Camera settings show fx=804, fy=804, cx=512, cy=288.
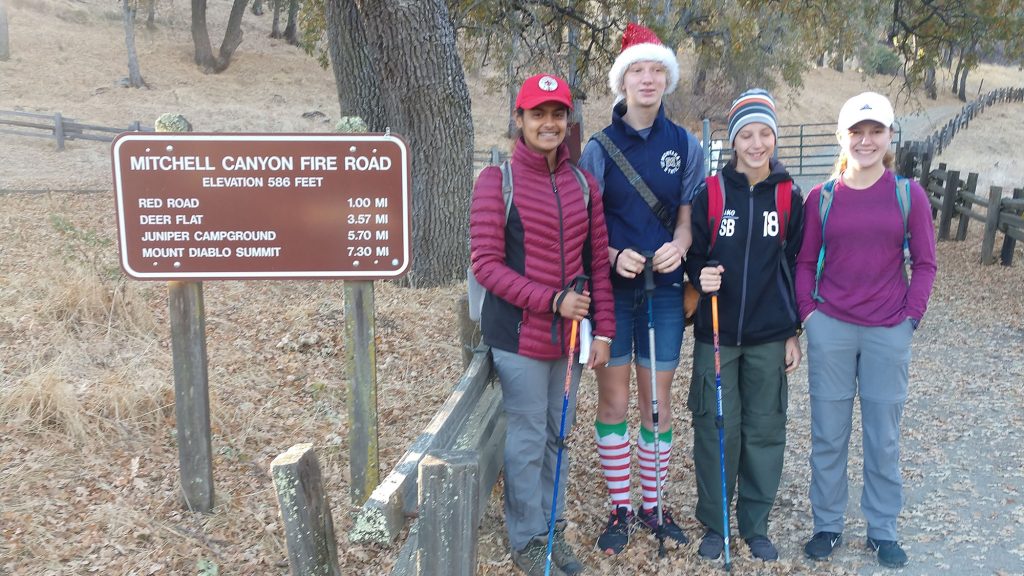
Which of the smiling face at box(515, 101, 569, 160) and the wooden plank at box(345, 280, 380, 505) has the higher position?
the smiling face at box(515, 101, 569, 160)

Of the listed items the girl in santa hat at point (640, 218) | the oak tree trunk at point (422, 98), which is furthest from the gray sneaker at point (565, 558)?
the oak tree trunk at point (422, 98)

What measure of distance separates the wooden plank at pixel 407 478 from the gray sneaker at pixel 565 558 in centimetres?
76

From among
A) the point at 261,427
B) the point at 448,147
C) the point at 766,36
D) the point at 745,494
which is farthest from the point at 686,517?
the point at 766,36

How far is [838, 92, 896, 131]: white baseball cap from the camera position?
3.58m

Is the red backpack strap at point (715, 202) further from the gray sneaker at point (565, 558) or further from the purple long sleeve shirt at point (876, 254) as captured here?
the gray sneaker at point (565, 558)

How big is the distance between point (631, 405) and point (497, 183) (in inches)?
125

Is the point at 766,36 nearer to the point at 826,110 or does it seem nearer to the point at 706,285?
the point at 826,110

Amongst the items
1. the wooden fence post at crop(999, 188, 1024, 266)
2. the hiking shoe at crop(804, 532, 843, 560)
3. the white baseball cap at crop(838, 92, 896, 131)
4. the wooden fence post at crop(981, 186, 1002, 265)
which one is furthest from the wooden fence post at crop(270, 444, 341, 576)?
the wooden fence post at crop(981, 186, 1002, 265)

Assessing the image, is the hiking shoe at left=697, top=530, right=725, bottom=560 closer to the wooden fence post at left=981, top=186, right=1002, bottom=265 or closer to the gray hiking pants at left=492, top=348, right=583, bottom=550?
the gray hiking pants at left=492, top=348, right=583, bottom=550

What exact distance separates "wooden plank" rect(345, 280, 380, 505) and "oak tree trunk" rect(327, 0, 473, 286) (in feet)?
10.8

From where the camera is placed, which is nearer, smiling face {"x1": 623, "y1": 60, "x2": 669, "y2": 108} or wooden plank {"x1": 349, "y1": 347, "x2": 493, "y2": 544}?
wooden plank {"x1": 349, "y1": 347, "x2": 493, "y2": 544}

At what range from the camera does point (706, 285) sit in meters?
3.64

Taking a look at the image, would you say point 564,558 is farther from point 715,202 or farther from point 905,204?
point 905,204

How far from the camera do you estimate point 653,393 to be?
149 inches
